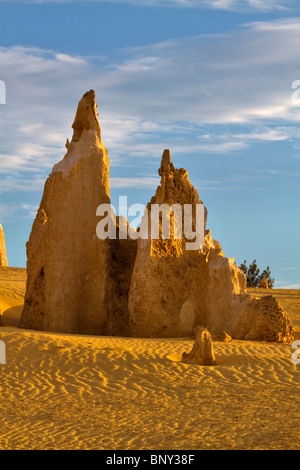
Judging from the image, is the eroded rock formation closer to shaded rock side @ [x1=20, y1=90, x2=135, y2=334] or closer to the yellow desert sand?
the yellow desert sand

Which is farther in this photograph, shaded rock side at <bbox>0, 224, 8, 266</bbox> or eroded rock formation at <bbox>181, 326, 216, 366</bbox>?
shaded rock side at <bbox>0, 224, 8, 266</bbox>

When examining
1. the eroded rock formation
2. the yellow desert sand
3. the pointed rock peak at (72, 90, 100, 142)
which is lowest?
the yellow desert sand

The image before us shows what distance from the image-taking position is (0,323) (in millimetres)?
18578

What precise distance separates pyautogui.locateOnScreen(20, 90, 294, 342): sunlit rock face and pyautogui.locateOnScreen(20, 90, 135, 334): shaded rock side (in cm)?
2

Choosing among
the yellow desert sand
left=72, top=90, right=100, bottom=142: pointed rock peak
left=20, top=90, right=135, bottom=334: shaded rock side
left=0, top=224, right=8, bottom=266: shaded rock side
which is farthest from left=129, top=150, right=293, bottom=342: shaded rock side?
left=0, top=224, right=8, bottom=266: shaded rock side

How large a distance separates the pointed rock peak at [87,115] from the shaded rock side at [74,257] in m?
0.47

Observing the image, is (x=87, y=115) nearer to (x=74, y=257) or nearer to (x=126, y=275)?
(x=74, y=257)

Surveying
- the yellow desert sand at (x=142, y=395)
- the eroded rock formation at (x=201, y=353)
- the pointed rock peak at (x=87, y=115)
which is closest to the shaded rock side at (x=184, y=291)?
the yellow desert sand at (x=142, y=395)

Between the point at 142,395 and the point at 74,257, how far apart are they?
21.5ft

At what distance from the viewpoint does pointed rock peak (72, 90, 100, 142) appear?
18.3 metres

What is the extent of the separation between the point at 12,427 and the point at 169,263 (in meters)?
8.19

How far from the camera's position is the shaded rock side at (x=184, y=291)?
1669 centimetres
